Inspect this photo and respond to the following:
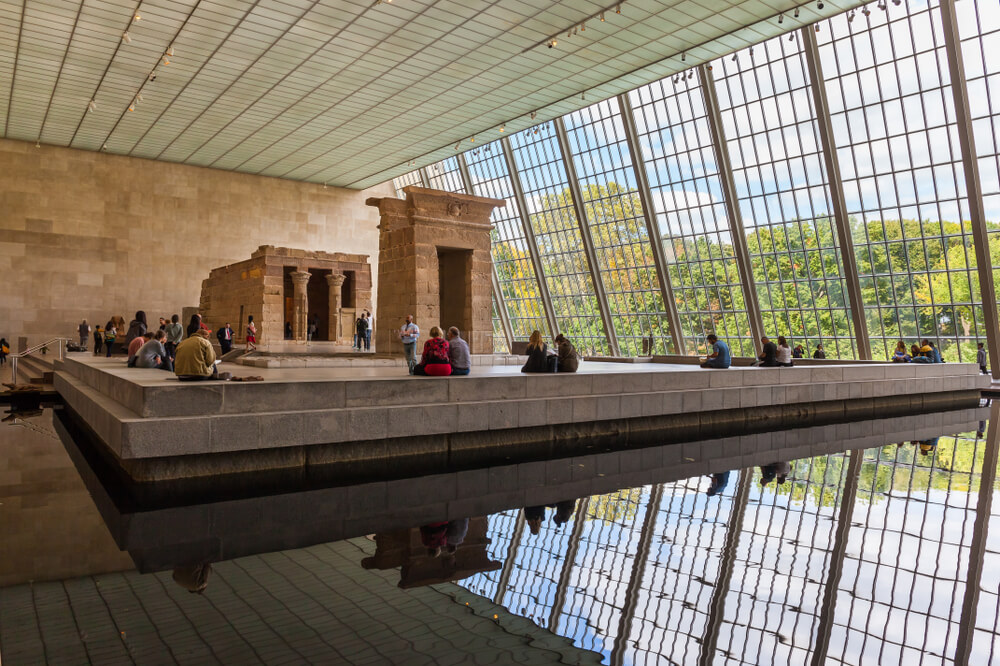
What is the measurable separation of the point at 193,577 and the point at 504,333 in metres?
33.3

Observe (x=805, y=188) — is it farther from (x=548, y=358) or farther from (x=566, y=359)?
(x=548, y=358)

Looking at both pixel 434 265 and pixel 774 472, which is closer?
pixel 774 472

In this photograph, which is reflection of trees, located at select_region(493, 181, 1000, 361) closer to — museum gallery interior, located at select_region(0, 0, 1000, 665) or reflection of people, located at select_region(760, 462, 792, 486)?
museum gallery interior, located at select_region(0, 0, 1000, 665)

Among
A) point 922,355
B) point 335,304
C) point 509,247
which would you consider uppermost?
point 509,247

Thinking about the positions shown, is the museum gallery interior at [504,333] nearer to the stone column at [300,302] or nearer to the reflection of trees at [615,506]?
the reflection of trees at [615,506]

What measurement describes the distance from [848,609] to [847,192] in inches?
849

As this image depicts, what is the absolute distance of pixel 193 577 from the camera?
16.0 ft

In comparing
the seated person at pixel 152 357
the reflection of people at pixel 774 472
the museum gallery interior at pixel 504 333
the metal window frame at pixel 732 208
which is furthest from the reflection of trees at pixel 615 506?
the metal window frame at pixel 732 208

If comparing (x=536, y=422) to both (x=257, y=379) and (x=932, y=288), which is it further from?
(x=932, y=288)

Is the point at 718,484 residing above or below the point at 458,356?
below

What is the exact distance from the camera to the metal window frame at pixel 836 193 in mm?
22047

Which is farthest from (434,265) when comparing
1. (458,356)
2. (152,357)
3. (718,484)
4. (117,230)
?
(117,230)

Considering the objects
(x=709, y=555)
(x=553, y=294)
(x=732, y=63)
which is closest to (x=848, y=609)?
(x=709, y=555)

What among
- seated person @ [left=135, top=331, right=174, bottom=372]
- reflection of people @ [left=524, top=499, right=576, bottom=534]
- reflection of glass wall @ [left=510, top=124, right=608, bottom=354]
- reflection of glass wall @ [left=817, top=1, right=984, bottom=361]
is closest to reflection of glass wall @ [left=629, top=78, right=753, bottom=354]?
reflection of glass wall @ [left=817, top=1, right=984, bottom=361]
